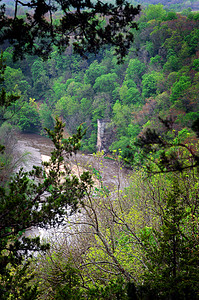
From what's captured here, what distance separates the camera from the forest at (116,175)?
9.75 ft

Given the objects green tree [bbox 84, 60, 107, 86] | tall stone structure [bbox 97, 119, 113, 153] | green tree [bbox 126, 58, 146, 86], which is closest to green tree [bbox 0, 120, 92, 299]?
tall stone structure [bbox 97, 119, 113, 153]

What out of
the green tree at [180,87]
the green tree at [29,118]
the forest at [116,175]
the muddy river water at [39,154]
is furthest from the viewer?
the green tree at [29,118]

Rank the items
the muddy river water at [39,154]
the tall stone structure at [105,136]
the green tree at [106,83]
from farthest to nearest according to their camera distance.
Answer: the green tree at [106,83] < the tall stone structure at [105,136] < the muddy river water at [39,154]

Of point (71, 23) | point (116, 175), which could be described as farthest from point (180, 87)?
point (71, 23)

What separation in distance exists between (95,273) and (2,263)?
2689 millimetres

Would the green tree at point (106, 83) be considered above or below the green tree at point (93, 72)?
below

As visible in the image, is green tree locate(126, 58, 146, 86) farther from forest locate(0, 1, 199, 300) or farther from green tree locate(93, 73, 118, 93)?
green tree locate(93, 73, 118, 93)

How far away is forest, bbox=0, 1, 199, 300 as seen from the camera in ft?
9.75

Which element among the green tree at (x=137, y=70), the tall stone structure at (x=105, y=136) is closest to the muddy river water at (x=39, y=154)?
the tall stone structure at (x=105, y=136)

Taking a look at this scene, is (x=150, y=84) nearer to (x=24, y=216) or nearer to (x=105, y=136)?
(x=105, y=136)

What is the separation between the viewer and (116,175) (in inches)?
844

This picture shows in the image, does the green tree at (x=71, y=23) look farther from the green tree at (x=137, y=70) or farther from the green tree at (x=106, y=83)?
the green tree at (x=106, y=83)

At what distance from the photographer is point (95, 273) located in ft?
17.4

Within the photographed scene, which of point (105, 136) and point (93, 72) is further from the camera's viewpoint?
point (93, 72)
